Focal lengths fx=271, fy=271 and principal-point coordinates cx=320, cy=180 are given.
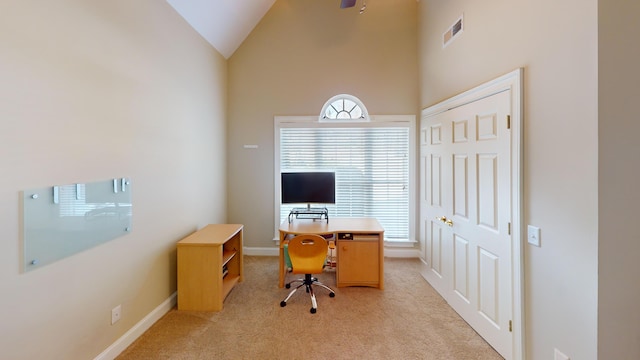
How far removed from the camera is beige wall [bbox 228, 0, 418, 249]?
4320 mm

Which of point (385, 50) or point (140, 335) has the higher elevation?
point (385, 50)

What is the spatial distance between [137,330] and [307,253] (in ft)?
5.50

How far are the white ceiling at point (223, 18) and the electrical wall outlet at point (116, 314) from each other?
2978mm

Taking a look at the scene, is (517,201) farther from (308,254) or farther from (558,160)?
(308,254)

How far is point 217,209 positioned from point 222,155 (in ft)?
2.84

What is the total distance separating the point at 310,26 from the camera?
4.37m

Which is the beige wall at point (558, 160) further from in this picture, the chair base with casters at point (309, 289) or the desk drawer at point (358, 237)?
the chair base with casters at point (309, 289)

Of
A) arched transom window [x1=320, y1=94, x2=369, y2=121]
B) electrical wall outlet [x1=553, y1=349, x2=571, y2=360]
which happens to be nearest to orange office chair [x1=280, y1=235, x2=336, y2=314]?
electrical wall outlet [x1=553, y1=349, x2=571, y2=360]

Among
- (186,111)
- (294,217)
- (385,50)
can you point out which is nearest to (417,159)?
(385,50)

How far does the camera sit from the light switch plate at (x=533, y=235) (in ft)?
6.10

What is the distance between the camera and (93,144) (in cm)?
198

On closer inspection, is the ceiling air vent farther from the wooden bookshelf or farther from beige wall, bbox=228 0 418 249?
the wooden bookshelf

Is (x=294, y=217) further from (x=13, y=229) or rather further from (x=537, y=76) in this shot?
(x=537, y=76)

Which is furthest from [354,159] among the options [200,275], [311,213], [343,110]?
[200,275]
